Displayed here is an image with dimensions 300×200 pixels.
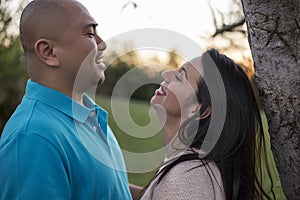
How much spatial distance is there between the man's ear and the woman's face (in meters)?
0.52

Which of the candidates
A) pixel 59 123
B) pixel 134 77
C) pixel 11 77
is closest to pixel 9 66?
pixel 11 77

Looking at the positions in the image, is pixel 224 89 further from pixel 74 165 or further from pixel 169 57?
pixel 169 57

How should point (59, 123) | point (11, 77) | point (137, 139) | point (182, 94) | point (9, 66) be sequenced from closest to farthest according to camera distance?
point (59, 123), point (182, 94), point (137, 139), point (9, 66), point (11, 77)

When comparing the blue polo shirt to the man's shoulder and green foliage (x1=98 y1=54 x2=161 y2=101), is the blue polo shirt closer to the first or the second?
the man's shoulder

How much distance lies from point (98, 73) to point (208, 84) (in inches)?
18.5

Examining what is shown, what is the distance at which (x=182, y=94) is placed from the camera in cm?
214

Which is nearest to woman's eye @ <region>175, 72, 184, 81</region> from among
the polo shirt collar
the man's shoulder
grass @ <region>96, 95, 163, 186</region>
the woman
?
the woman

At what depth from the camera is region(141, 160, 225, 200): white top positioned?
1867 mm

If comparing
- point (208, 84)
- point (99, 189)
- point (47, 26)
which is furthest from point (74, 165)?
point (208, 84)

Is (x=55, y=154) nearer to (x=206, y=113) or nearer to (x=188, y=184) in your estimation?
(x=188, y=184)

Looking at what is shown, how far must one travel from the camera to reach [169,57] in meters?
3.45

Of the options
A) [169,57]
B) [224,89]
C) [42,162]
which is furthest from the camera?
[169,57]

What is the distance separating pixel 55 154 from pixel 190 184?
54 cm

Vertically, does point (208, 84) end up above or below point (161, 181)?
above
